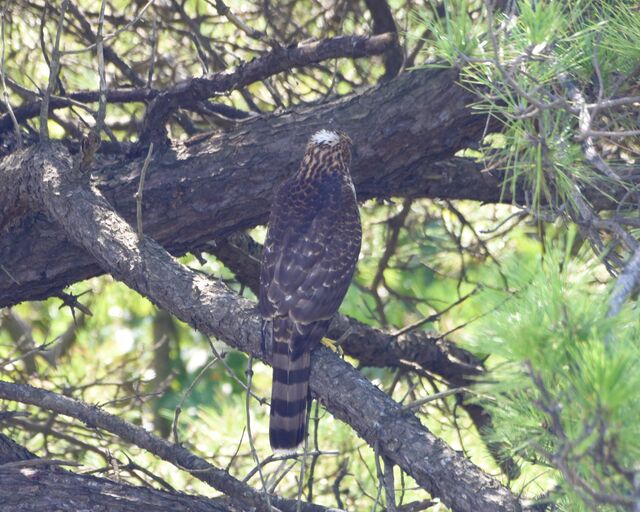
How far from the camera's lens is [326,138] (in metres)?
4.04

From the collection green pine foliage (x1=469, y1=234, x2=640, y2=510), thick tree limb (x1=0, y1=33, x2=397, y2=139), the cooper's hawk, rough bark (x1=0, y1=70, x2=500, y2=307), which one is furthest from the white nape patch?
green pine foliage (x1=469, y1=234, x2=640, y2=510)

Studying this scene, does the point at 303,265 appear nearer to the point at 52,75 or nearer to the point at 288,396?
the point at 288,396

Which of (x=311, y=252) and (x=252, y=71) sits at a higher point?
(x=252, y=71)

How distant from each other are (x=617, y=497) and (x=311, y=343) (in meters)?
1.96

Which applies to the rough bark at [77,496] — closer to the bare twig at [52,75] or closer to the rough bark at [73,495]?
the rough bark at [73,495]

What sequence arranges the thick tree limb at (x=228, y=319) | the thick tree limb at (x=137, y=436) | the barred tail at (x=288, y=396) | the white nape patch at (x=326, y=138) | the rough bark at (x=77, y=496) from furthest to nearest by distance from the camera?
the white nape patch at (x=326, y=138), the barred tail at (x=288, y=396), the thick tree limb at (x=137, y=436), the rough bark at (x=77, y=496), the thick tree limb at (x=228, y=319)

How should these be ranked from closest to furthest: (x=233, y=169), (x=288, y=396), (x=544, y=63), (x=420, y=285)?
(x=544, y=63), (x=288, y=396), (x=233, y=169), (x=420, y=285)

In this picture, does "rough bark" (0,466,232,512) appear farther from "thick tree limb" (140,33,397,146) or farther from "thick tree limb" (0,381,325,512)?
"thick tree limb" (140,33,397,146)

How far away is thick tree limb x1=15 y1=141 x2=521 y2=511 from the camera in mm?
2715

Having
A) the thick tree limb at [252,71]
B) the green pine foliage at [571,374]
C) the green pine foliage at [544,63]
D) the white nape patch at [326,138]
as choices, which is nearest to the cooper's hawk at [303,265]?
the white nape patch at [326,138]

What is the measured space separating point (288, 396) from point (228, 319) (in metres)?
0.42

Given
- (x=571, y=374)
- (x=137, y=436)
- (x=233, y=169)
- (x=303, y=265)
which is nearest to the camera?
(x=571, y=374)

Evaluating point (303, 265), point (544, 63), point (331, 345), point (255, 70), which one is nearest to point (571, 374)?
point (544, 63)

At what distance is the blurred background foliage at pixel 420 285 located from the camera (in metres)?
1.94
